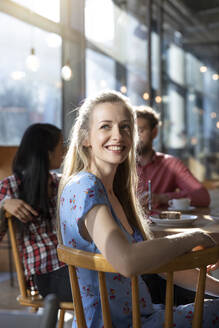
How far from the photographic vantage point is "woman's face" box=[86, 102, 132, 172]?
1.40 metres

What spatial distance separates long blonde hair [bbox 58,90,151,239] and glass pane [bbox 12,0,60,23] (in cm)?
335

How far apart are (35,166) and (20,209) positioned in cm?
30

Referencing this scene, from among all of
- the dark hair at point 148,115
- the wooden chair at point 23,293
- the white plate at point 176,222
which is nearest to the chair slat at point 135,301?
the white plate at point 176,222

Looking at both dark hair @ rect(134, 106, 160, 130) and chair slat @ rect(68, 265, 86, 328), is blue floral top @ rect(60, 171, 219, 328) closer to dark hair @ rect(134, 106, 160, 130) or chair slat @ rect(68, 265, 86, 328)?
chair slat @ rect(68, 265, 86, 328)

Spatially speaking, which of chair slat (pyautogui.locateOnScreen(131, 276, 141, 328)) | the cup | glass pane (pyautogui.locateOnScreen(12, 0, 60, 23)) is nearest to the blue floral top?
chair slat (pyautogui.locateOnScreen(131, 276, 141, 328))

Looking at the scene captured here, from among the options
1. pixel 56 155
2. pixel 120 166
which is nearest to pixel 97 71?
pixel 56 155

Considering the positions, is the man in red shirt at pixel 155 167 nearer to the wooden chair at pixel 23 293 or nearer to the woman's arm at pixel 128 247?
the wooden chair at pixel 23 293

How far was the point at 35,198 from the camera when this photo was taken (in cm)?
226

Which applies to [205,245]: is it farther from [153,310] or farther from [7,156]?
[7,156]

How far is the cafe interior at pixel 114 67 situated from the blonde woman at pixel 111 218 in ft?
2.17

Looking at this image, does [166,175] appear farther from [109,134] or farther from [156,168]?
[109,134]

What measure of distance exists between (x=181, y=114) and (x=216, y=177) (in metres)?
1.14

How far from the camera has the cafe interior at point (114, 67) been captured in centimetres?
439

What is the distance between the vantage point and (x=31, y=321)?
683 mm
